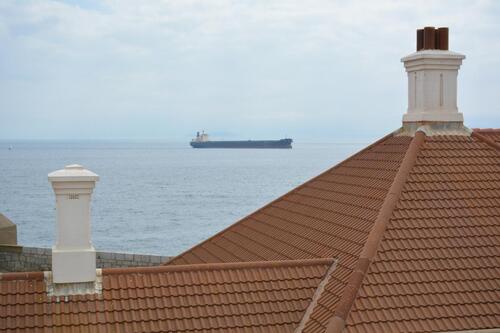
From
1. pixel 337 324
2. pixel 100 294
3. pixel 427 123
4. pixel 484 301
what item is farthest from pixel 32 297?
pixel 427 123

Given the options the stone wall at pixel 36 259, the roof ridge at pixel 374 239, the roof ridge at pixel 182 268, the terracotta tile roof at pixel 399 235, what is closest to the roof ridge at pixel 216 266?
the roof ridge at pixel 182 268

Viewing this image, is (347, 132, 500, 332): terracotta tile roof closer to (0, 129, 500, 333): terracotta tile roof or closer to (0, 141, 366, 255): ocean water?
(0, 129, 500, 333): terracotta tile roof

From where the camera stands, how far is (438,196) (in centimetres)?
938

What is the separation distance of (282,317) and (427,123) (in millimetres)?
4067

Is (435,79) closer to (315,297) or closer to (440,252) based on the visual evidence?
(440,252)

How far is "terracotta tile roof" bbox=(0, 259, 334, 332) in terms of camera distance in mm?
7617

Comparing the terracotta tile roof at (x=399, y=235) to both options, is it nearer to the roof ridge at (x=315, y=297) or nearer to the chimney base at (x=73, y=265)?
the roof ridge at (x=315, y=297)

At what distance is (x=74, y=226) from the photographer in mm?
8109

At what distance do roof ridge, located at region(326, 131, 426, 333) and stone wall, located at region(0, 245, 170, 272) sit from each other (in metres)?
14.4

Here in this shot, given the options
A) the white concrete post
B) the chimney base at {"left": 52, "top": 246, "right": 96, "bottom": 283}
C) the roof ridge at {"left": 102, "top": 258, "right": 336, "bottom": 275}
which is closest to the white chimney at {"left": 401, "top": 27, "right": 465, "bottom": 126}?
the white concrete post

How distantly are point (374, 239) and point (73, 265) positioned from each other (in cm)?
347

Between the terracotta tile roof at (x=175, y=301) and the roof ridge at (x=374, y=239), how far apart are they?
647 mm

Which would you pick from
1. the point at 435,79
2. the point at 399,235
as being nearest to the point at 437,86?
the point at 435,79

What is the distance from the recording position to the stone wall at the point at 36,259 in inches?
908
